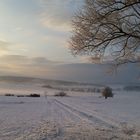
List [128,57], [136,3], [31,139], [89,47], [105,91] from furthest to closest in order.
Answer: [105,91], [128,57], [89,47], [136,3], [31,139]

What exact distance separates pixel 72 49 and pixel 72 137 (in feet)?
18.8

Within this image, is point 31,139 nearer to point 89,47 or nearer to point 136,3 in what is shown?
point 89,47

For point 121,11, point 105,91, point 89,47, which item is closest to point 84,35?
point 89,47

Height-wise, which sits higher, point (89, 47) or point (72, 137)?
point (89, 47)

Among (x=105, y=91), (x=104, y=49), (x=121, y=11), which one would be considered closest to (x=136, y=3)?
(x=121, y=11)

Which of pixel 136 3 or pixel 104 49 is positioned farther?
pixel 104 49

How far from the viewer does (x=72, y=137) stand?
48.9 ft

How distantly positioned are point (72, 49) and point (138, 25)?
3.85 metres

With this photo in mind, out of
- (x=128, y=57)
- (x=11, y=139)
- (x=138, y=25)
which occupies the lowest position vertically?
(x=11, y=139)

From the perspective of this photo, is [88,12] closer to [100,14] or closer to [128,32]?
[100,14]

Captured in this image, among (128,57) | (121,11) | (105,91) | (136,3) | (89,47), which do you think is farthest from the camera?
(105,91)

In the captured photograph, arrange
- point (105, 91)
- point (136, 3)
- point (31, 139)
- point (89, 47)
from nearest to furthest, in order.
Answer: point (31, 139)
point (136, 3)
point (89, 47)
point (105, 91)

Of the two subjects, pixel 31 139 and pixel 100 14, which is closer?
pixel 31 139

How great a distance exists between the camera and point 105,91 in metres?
147
